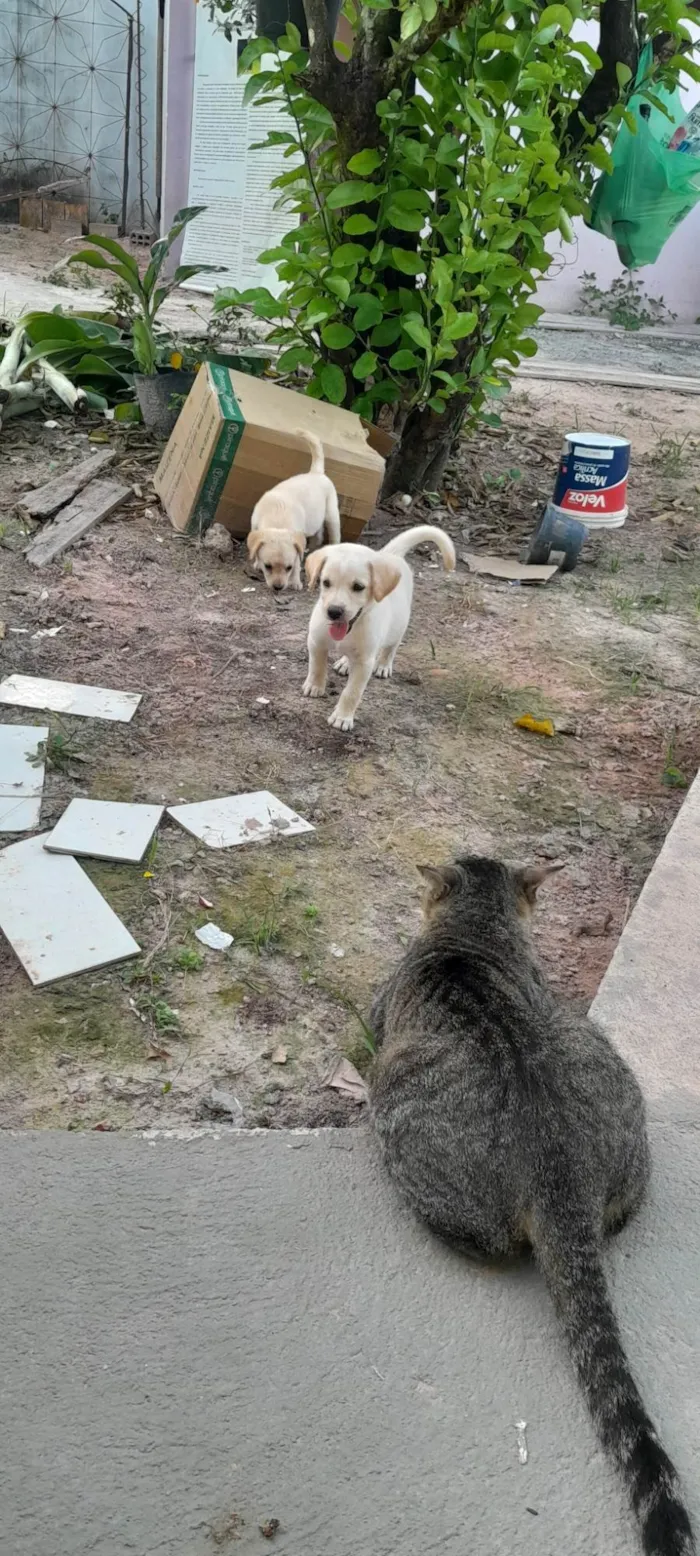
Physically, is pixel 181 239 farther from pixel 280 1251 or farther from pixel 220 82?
pixel 280 1251

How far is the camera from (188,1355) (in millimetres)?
1811

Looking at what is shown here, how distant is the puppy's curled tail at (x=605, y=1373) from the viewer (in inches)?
63.2

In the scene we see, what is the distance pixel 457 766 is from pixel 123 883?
1.42 metres

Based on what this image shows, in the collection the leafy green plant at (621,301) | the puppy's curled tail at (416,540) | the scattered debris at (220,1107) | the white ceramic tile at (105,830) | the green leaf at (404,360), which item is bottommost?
the leafy green plant at (621,301)

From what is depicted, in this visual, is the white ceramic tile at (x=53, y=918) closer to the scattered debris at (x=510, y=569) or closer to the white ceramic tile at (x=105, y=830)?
the white ceramic tile at (x=105, y=830)

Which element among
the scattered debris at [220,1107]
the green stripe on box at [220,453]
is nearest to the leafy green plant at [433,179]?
the green stripe on box at [220,453]

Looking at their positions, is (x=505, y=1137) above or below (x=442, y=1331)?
above

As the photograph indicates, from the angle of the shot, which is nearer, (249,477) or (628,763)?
(628,763)

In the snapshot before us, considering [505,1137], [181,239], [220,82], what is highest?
[220,82]

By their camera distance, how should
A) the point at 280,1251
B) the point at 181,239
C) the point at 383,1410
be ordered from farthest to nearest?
the point at 181,239
the point at 280,1251
the point at 383,1410

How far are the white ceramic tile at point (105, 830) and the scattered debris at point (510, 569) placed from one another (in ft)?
9.73

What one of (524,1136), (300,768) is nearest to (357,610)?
(300,768)

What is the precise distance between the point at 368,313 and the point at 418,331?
0.45 m

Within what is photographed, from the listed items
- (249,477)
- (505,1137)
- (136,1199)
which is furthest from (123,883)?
(249,477)
